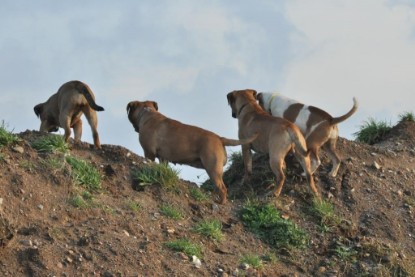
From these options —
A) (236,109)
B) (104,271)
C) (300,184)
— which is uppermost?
(236,109)

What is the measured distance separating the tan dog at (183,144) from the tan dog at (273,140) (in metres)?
0.27

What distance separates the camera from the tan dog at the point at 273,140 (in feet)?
44.4

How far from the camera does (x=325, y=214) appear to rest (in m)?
13.4

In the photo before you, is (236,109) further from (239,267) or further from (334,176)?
(239,267)

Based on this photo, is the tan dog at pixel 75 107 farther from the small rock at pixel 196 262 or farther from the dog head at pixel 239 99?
the small rock at pixel 196 262

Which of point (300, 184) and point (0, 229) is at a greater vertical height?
point (300, 184)

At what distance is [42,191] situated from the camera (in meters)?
11.8

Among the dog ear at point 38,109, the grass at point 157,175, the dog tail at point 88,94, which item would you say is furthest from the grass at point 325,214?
the dog ear at point 38,109

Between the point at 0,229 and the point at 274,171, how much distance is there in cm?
454

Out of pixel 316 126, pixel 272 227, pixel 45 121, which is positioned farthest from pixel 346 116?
pixel 45 121

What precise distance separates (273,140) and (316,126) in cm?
105

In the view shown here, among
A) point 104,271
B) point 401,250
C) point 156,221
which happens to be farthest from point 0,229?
point 401,250

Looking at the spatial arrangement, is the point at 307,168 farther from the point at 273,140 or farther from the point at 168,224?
the point at 168,224

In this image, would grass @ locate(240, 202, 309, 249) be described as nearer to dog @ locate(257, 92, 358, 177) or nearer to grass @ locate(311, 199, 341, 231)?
grass @ locate(311, 199, 341, 231)
